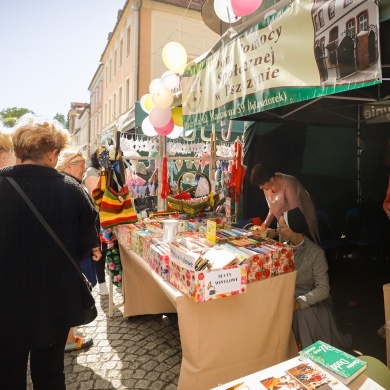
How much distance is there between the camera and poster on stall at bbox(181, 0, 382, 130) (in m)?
1.45

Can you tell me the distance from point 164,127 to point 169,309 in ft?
6.89

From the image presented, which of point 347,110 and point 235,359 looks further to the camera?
point 347,110

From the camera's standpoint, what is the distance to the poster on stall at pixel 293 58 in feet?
4.75

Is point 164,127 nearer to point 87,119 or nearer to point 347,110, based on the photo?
point 347,110

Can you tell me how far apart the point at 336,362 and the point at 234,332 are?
2.43 ft

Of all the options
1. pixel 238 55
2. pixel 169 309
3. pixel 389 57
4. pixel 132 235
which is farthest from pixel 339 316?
pixel 238 55

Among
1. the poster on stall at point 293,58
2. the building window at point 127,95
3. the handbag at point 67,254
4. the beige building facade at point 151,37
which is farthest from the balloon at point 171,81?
the building window at point 127,95

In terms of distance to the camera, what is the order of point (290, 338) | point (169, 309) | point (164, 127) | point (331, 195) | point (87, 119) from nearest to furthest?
1. point (290, 338)
2. point (169, 309)
3. point (164, 127)
4. point (331, 195)
5. point (87, 119)

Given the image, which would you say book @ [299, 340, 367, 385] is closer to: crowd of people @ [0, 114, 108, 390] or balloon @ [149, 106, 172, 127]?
crowd of people @ [0, 114, 108, 390]

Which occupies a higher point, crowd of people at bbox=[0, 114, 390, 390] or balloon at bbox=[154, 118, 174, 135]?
balloon at bbox=[154, 118, 174, 135]

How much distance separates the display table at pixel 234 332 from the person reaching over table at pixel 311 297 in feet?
0.47

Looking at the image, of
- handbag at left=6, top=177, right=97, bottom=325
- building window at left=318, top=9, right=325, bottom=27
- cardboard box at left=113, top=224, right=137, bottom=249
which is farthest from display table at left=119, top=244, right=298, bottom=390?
building window at left=318, top=9, right=325, bottom=27

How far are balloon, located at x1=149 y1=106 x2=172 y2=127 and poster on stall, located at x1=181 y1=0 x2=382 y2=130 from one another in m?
1.10

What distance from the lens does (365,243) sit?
471 cm
